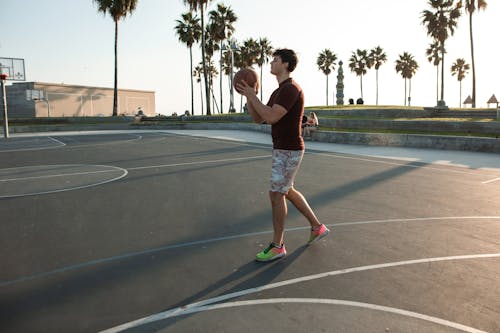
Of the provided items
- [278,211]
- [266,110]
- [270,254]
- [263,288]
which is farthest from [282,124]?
[263,288]

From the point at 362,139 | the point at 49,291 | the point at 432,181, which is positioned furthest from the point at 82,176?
the point at 362,139

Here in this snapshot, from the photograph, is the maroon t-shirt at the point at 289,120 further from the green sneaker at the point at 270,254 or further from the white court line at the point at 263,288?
the white court line at the point at 263,288

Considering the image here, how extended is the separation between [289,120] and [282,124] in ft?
0.30

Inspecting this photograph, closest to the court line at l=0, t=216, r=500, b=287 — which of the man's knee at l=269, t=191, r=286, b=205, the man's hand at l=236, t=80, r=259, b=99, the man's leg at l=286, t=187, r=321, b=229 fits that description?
the man's leg at l=286, t=187, r=321, b=229

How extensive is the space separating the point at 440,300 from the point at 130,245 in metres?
3.75

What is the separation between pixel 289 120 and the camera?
4434mm

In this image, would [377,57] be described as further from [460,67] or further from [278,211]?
[278,211]

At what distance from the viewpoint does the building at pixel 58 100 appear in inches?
2136

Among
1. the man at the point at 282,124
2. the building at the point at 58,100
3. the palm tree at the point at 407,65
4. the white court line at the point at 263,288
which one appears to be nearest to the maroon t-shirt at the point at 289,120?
the man at the point at 282,124

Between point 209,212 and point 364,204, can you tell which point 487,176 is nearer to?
point 364,204

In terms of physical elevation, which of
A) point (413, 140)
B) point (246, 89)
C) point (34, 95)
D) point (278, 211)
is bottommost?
point (278, 211)

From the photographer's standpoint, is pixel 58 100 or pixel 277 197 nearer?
pixel 277 197

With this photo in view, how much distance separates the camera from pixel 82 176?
10672mm

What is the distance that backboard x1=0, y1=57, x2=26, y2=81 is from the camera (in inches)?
1323
